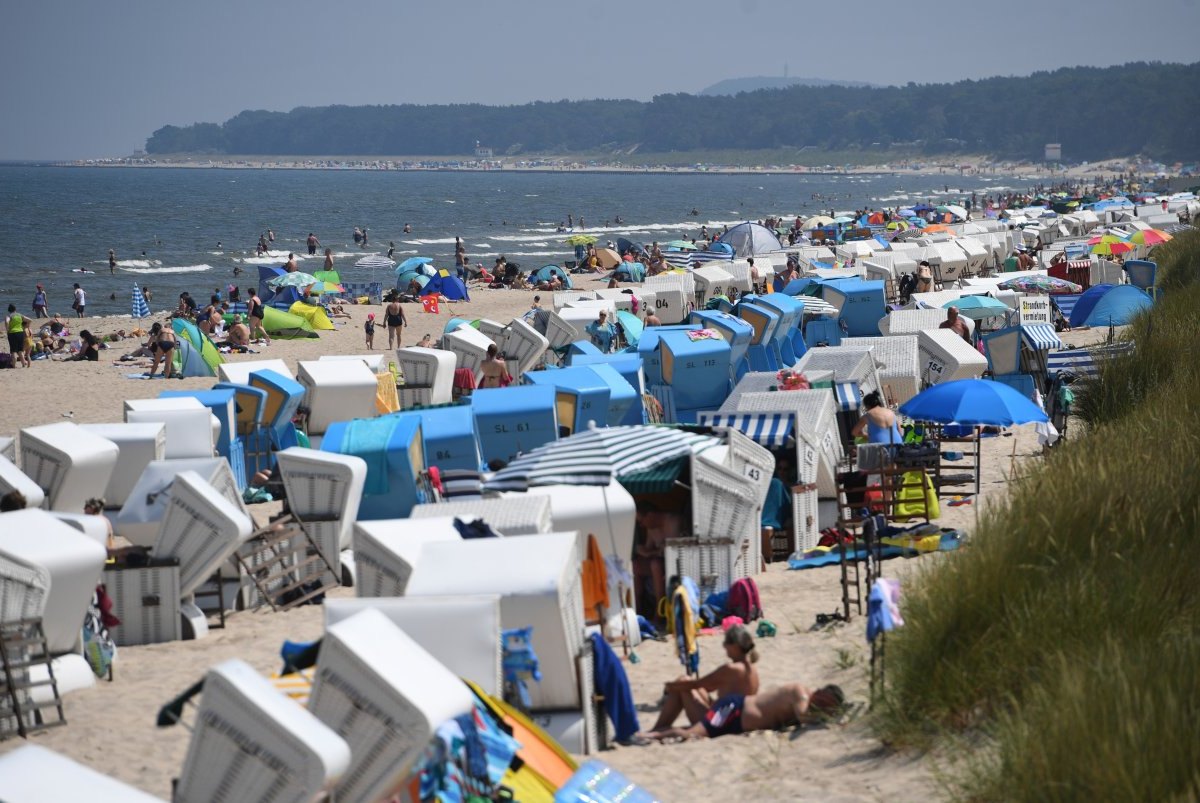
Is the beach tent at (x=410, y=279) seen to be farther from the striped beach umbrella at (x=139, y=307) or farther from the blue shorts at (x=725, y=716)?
the blue shorts at (x=725, y=716)

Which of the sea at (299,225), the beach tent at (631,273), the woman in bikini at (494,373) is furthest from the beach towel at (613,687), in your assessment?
the sea at (299,225)

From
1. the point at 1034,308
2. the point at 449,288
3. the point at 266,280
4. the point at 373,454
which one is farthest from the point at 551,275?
the point at 373,454

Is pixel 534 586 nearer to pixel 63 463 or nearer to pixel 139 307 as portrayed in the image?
pixel 63 463

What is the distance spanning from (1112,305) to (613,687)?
48.9ft

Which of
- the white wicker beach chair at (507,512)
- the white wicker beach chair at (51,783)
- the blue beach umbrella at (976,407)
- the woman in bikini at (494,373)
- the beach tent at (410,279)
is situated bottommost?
the beach tent at (410,279)

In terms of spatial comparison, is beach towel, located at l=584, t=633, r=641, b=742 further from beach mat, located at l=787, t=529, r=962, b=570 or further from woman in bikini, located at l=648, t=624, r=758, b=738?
beach mat, located at l=787, t=529, r=962, b=570

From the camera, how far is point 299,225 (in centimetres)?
8069

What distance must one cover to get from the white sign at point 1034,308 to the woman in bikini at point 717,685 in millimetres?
14547

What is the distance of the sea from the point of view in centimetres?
4753

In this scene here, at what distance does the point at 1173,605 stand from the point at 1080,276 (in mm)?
22159

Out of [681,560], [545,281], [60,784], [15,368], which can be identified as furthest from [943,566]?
[545,281]

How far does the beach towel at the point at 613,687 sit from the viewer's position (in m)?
6.84

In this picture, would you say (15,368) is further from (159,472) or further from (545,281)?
(545,281)

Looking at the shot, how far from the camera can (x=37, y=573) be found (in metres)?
7.42
